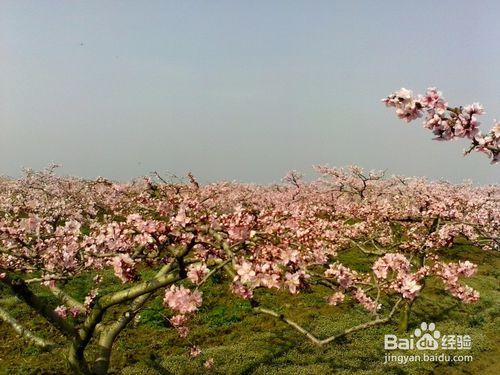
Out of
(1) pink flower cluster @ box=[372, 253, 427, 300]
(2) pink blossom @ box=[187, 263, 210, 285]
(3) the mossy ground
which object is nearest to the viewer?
(2) pink blossom @ box=[187, 263, 210, 285]

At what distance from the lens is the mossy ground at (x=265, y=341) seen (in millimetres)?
12422

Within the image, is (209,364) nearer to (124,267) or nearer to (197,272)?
(124,267)

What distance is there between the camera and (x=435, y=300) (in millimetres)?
19016

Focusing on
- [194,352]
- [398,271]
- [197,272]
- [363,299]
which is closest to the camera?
[197,272]

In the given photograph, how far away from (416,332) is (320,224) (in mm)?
5589

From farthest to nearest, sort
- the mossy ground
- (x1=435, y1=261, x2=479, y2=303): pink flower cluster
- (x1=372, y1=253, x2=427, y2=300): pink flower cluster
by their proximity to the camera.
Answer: the mossy ground, (x1=372, y1=253, x2=427, y2=300): pink flower cluster, (x1=435, y1=261, x2=479, y2=303): pink flower cluster

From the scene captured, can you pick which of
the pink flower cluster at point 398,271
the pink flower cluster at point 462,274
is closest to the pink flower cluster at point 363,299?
the pink flower cluster at point 398,271

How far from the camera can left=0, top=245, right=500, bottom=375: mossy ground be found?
12422mm

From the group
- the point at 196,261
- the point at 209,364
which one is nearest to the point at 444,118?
the point at 196,261

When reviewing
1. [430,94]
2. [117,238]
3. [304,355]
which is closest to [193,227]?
[117,238]

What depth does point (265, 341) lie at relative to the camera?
14.2 meters

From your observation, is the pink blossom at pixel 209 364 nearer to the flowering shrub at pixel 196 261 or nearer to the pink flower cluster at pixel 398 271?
the flowering shrub at pixel 196 261

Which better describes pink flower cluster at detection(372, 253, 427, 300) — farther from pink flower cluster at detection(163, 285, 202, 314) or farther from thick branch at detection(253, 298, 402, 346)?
pink flower cluster at detection(163, 285, 202, 314)

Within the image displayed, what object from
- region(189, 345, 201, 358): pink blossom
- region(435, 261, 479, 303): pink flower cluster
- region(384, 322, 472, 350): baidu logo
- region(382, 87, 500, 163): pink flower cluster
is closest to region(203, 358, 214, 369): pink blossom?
region(189, 345, 201, 358): pink blossom
